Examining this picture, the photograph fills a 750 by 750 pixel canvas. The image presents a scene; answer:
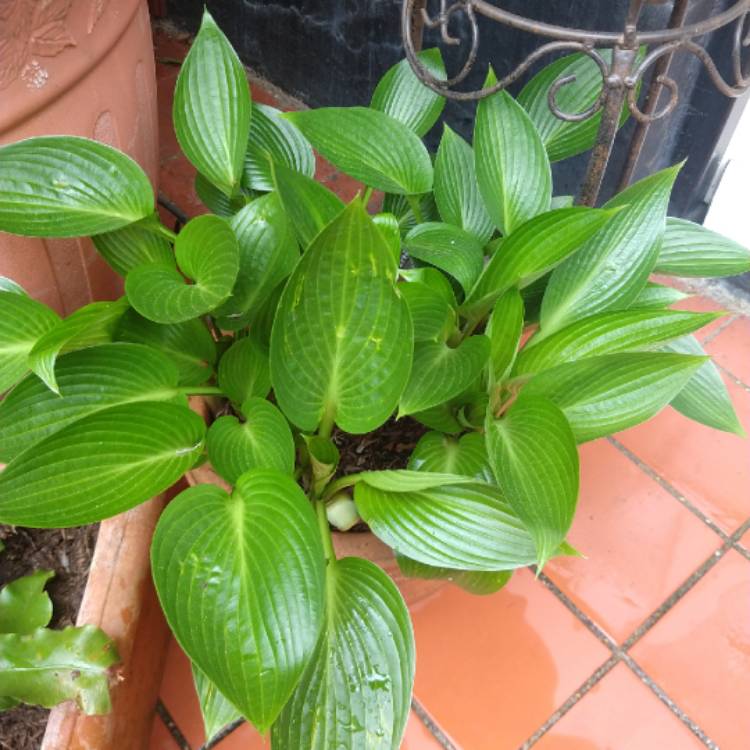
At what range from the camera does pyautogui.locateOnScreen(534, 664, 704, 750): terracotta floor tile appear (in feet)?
3.19

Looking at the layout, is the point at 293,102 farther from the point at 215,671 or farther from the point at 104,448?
the point at 215,671

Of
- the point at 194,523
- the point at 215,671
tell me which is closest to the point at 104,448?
the point at 194,523

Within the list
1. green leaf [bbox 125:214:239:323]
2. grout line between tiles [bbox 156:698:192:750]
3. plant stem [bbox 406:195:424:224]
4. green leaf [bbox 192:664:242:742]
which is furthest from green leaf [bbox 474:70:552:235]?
grout line between tiles [bbox 156:698:192:750]

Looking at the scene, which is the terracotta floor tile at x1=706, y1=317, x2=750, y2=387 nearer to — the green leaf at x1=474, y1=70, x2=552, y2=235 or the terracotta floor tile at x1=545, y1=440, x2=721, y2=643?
the terracotta floor tile at x1=545, y1=440, x2=721, y2=643

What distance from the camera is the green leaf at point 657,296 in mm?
911

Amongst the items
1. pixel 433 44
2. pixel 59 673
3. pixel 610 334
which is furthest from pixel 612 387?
pixel 433 44

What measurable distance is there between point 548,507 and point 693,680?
0.51 m

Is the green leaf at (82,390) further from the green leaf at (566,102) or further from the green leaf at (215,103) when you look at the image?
the green leaf at (566,102)

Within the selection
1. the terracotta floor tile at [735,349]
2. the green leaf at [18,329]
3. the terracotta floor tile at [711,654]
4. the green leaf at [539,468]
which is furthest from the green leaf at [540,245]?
the terracotta floor tile at [735,349]

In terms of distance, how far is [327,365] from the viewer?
2.33 feet

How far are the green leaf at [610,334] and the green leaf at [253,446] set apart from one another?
27 cm

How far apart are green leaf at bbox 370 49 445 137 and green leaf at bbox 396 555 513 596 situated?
0.52 m

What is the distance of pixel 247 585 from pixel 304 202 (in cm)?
41

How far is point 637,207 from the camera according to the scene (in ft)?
2.75
